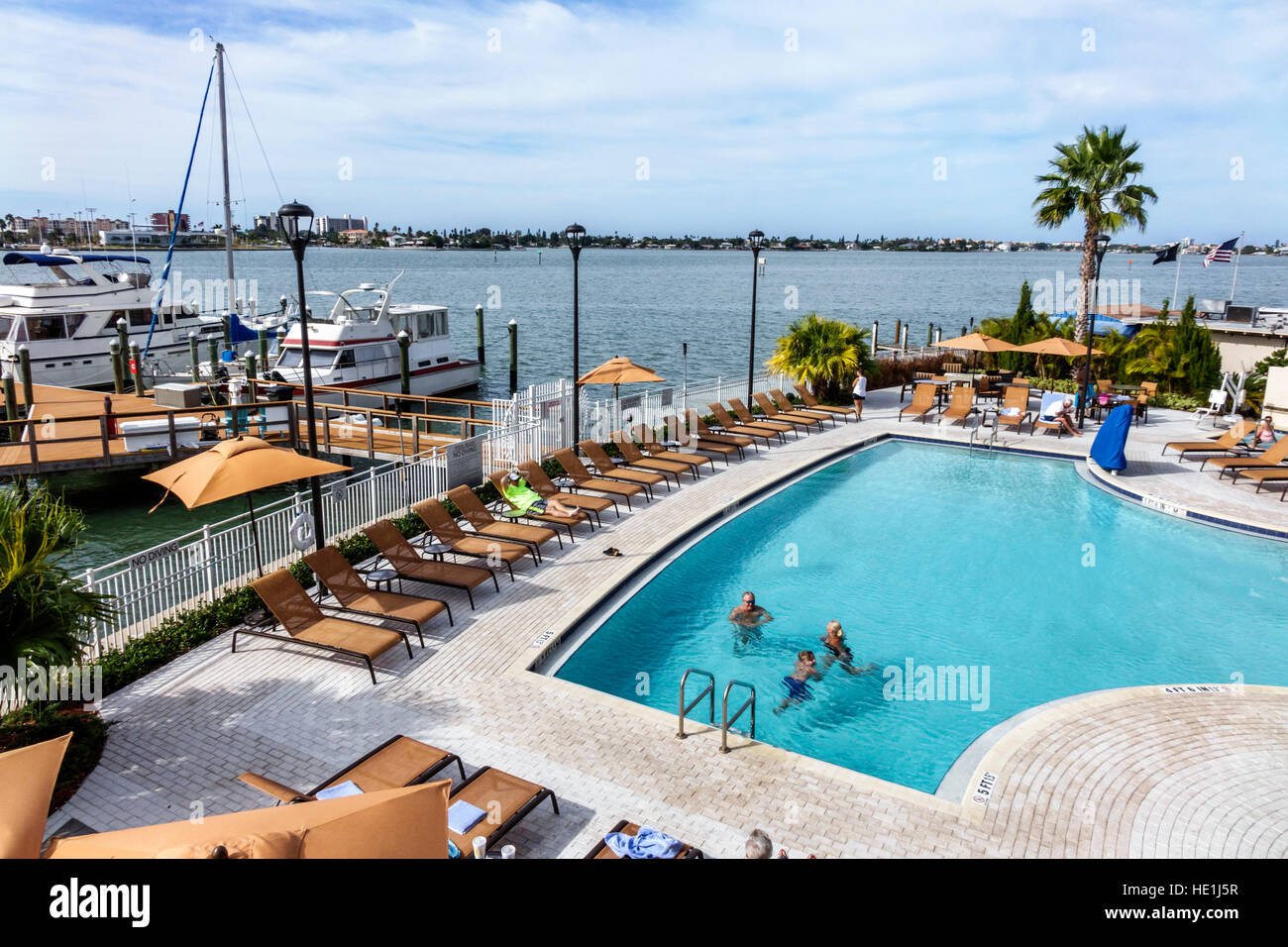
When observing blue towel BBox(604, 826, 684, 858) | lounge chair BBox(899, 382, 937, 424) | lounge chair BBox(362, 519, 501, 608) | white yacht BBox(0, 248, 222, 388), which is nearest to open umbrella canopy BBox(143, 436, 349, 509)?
lounge chair BBox(362, 519, 501, 608)

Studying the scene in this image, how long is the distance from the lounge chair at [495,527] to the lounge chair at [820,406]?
11.7 m

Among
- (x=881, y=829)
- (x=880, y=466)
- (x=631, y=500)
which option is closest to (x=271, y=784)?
(x=881, y=829)

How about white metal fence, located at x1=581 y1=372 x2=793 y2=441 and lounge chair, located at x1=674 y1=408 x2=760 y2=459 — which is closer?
white metal fence, located at x1=581 y1=372 x2=793 y2=441

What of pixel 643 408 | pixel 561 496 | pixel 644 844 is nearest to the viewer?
pixel 644 844

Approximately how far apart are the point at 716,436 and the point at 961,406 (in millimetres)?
7317

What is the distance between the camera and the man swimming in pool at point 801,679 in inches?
363

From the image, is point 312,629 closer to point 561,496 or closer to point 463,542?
point 463,542

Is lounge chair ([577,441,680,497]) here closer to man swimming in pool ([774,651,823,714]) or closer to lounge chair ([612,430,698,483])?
lounge chair ([612,430,698,483])

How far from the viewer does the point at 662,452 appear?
17625mm

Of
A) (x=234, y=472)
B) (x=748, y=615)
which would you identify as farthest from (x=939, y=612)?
(x=234, y=472)

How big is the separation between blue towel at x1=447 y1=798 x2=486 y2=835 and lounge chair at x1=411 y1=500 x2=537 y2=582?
536cm

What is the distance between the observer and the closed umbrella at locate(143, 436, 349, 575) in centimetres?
927

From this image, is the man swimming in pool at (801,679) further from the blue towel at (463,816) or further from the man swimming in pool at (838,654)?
the blue towel at (463,816)
